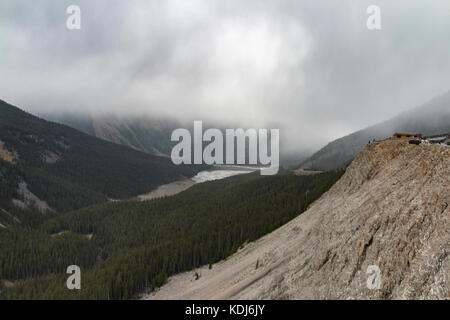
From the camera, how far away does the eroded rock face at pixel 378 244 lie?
70.8 feet

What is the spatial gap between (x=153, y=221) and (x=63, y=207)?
4143 inches

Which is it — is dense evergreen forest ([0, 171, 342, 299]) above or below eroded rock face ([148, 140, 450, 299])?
below

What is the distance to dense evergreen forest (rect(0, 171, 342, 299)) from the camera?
66.2m

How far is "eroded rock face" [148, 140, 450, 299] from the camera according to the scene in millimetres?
21578

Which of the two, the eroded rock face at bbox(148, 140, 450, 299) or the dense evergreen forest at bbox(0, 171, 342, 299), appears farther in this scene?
the dense evergreen forest at bbox(0, 171, 342, 299)

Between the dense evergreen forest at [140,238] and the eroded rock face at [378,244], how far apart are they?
2708 centimetres

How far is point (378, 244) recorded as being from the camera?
25.1m

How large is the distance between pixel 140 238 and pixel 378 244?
87.9 metres

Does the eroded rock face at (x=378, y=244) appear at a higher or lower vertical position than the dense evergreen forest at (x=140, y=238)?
higher

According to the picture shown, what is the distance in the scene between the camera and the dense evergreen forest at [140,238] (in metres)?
66.2

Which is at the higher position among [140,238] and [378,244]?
[378,244]

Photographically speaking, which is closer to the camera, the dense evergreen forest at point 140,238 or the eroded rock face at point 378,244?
the eroded rock face at point 378,244

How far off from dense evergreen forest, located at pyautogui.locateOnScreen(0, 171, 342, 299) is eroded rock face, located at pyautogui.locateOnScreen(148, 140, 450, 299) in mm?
27084

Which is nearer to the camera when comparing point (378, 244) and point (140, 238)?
point (378, 244)
